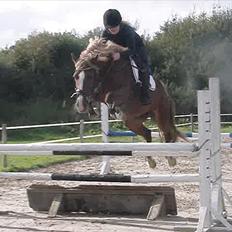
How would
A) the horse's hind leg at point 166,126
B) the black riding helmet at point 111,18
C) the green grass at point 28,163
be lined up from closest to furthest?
the black riding helmet at point 111,18 < the horse's hind leg at point 166,126 < the green grass at point 28,163

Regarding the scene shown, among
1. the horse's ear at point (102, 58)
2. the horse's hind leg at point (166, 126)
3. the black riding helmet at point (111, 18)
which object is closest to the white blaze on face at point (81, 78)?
the horse's ear at point (102, 58)

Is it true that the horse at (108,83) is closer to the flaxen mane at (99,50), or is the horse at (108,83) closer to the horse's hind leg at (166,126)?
the flaxen mane at (99,50)

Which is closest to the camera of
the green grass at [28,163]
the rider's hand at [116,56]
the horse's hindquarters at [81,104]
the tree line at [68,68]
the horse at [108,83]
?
the horse's hindquarters at [81,104]

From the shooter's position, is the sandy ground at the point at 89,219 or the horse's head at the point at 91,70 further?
the horse's head at the point at 91,70

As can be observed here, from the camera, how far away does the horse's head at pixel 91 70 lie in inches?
244

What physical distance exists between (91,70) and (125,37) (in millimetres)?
805

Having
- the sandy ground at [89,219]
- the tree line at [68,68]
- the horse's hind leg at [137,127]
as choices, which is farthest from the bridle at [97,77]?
the tree line at [68,68]

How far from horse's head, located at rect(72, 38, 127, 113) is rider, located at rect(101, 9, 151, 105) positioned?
0.23 metres

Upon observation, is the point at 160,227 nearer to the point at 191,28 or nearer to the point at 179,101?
the point at 179,101

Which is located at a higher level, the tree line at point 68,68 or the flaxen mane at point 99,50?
the tree line at point 68,68

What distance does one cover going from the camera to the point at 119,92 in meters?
6.57

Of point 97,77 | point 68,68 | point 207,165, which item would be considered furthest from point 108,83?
point 68,68

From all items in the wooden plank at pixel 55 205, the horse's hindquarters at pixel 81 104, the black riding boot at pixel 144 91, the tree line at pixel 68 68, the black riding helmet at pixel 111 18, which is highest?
the tree line at pixel 68 68

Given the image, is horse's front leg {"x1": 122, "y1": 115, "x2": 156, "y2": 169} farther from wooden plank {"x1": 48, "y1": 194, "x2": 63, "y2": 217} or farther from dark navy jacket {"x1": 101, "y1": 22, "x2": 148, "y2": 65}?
wooden plank {"x1": 48, "y1": 194, "x2": 63, "y2": 217}
